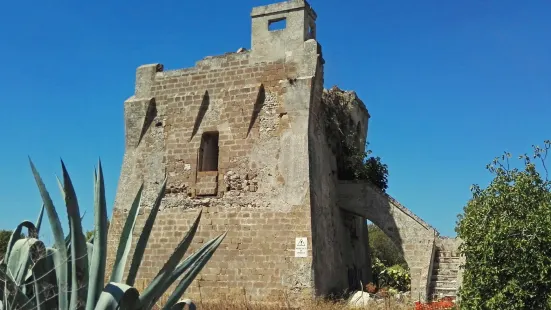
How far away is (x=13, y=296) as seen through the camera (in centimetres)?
430

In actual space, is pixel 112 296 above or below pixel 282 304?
above

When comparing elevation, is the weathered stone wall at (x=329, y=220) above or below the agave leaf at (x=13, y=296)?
above

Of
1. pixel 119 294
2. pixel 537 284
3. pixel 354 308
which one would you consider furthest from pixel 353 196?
pixel 119 294

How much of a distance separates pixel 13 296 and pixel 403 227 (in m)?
10.2

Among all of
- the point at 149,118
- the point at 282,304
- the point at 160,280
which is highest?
the point at 149,118

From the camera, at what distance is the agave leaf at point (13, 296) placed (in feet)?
13.8

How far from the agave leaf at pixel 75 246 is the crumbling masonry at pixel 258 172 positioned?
778 centimetres

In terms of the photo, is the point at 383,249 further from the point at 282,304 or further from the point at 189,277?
the point at 189,277

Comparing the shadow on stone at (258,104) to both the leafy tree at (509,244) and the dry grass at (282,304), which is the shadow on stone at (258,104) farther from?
the leafy tree at (509,244)

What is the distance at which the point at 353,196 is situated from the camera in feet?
46.0

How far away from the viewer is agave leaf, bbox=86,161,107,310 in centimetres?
429

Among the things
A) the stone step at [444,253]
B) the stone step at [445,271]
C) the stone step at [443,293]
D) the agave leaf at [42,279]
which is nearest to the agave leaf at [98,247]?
the agave leaf at [42,279]

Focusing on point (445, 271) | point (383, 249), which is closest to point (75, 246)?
point (445, 271)

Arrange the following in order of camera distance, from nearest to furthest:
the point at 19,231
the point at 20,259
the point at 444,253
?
the point at 20,259 < the point at 19,231 < the point at 444,253
